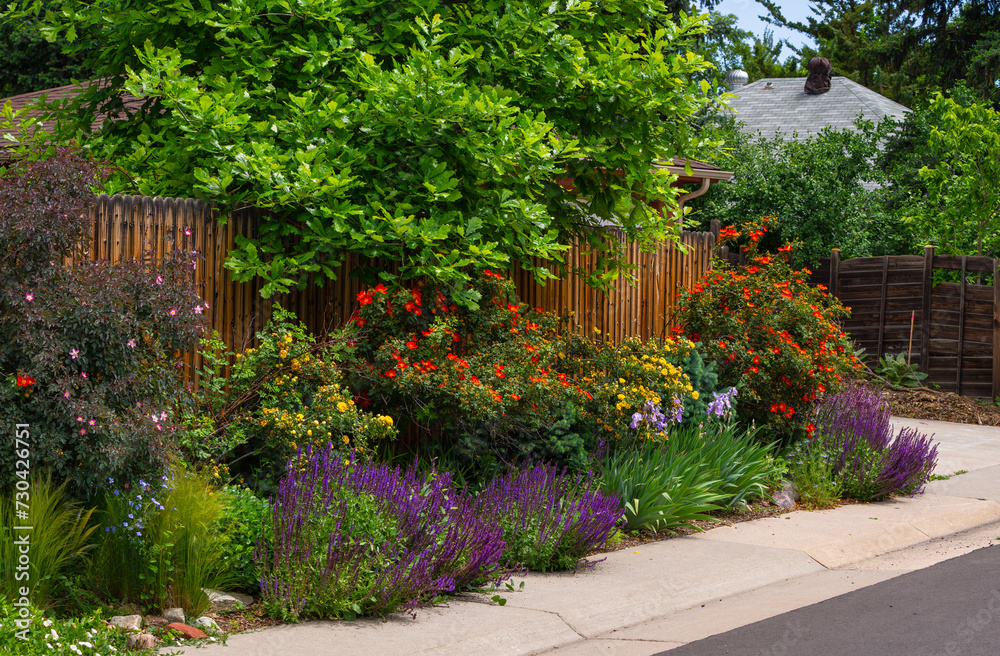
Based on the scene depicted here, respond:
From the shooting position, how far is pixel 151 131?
799 centimetres

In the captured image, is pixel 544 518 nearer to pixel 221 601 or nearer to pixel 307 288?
pixel 221 601

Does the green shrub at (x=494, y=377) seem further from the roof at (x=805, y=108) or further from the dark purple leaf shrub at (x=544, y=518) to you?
the roof at (x=805, y=108)

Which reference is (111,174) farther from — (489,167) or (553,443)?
(553,443)

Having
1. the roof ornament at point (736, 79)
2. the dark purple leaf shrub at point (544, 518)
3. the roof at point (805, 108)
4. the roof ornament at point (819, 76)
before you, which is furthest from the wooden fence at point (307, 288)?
the roof ornament at point (736, 79)

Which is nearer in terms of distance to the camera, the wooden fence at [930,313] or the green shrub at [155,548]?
the green shrub at [155,548]

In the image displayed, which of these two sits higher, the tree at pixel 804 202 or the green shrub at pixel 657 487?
the tree at pixel 804 202

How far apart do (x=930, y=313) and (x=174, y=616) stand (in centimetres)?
1426

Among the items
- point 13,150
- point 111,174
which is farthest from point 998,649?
point 13,150

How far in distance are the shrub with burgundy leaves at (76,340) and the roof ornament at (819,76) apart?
28438 millimetres

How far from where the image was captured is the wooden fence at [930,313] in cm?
1569

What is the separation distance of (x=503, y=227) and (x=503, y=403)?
1.39 meters

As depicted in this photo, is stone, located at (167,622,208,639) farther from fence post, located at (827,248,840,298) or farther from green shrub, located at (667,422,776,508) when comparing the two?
fence post, located at (827,248,840,298)

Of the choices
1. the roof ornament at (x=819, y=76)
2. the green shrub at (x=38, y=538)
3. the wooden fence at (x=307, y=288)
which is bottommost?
the green shrub at (x=38, y=538)

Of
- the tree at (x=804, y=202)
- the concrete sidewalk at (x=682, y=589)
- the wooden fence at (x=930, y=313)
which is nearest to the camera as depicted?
the concrete sidewalk at (x=682, y=589)
